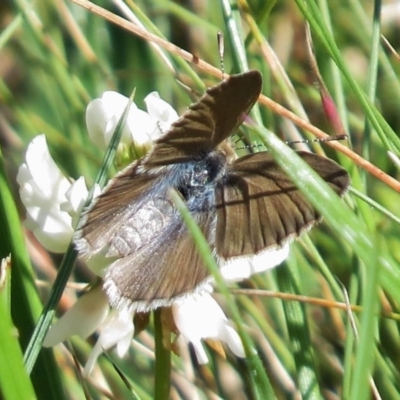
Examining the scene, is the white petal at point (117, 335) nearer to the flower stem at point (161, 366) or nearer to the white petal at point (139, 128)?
the flower stem at point (161, 366)

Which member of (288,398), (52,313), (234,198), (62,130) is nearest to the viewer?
(52,313)

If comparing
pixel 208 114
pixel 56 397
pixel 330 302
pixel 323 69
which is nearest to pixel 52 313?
pixel 56 397

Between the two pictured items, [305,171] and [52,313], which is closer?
[305,171]

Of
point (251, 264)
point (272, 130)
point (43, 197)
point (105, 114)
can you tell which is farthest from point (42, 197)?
point (272, 130)

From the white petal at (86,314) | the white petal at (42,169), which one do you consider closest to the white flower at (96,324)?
the white petal at (86,314)

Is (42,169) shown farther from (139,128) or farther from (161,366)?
(161,366)

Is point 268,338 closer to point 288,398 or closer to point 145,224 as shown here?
point 288,398
